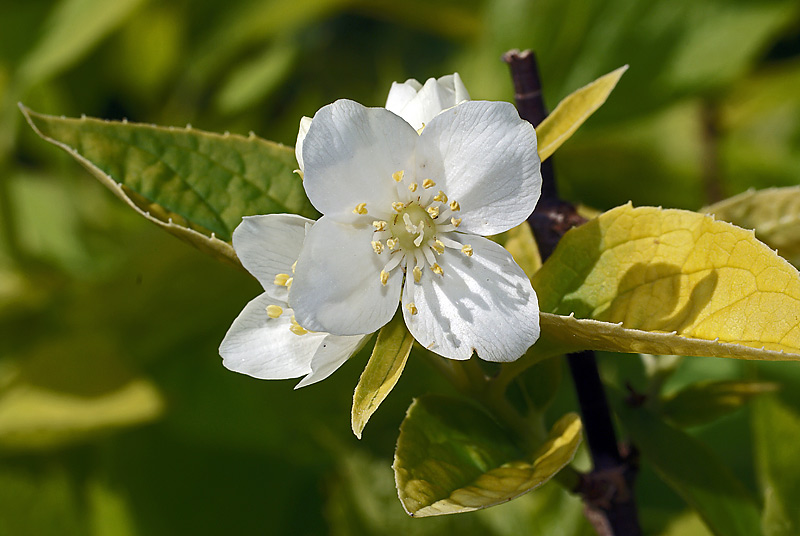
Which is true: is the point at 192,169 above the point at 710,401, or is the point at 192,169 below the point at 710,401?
above

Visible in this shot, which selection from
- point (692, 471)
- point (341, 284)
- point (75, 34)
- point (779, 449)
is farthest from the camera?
point (75, 34)

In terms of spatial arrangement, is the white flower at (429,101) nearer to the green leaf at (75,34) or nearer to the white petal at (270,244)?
the white petal at (270,244)

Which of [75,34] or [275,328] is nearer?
[275,328]

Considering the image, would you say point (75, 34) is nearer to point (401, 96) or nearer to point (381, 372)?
point (401, 96)

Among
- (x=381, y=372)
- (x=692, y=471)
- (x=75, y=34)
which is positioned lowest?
(x=692, y=471)

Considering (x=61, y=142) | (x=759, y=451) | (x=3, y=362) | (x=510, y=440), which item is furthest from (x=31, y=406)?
(x=759, y=451)

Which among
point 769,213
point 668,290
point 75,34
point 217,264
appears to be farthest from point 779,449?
point 75,34

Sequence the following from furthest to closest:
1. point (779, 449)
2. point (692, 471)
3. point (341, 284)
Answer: point (779, 449), point (692, 471), point (341, 284)
